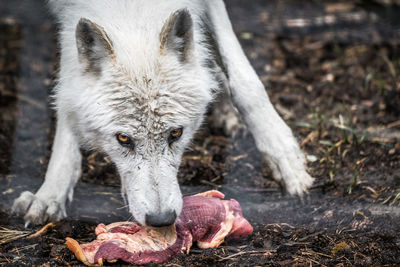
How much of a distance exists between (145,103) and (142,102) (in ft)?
0.06

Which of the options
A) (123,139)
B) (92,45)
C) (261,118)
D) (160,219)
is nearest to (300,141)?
(261,118)

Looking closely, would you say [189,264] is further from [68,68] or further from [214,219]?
[68,68]

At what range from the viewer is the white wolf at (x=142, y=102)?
3100 millimetres

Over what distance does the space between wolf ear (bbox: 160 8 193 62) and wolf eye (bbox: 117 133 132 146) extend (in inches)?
23.7

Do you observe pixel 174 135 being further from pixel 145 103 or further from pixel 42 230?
pixel 42 230

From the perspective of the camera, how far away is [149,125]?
3.11m

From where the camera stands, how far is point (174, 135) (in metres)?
3.27

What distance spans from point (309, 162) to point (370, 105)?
1.41 m

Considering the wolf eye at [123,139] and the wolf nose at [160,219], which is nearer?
the wolf nose at [160,219]

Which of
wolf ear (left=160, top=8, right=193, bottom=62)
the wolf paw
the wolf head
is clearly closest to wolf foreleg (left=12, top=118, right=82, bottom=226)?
the wolf paw

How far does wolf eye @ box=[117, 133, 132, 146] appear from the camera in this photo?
320 centimetres

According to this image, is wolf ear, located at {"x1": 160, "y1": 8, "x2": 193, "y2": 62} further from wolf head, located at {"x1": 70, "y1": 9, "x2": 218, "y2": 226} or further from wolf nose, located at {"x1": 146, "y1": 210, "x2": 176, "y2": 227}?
wolf nose, located at {"x1": 146, "y1": 210, "x2": 176, "y2": 227}

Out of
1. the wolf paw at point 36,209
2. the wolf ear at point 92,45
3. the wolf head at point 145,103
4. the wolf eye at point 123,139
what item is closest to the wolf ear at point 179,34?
the wolf head at point 145,103

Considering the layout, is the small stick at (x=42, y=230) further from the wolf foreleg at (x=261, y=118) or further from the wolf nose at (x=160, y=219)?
the wolf foreleg at (x=261, y=118)
